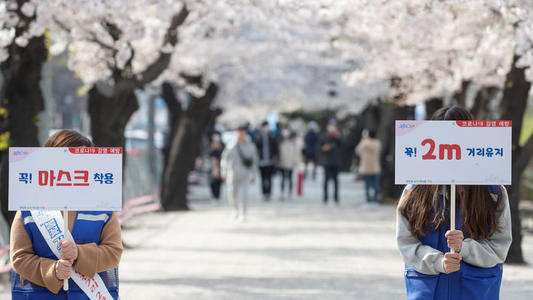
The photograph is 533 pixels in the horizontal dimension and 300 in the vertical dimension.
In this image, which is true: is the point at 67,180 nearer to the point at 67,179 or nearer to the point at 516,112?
the point at 67,179

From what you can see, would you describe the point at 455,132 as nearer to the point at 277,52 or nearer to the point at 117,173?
the point at 117,173

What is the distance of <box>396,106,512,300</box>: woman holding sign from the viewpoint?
255 inches

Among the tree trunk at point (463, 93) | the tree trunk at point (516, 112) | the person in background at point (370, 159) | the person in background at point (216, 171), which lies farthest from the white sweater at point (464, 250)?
the person in background at point (216, 171)

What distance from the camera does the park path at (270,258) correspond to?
12.3 metres

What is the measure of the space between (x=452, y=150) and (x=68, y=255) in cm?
204

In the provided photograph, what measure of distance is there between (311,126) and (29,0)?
2240 centimetres

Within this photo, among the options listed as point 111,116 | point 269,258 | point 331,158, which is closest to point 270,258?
point 269,258

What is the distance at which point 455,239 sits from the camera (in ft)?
20.8

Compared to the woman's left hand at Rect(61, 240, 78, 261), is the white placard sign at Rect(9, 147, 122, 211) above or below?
above

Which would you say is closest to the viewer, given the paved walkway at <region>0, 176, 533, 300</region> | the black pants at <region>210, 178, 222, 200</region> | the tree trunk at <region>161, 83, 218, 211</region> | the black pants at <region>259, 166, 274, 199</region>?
the paved walkway at <region>0, 176, 533, 300</region>

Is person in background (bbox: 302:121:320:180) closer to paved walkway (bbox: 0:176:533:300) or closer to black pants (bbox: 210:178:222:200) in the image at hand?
black pants (bbox: 210:178:222:200)

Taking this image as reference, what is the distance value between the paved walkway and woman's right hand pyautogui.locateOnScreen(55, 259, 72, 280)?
546cm

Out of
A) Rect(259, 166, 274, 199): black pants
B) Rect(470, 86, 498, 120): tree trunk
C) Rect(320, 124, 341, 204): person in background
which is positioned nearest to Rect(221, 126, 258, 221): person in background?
Rect(470, 86, 498, 120): tree trunk

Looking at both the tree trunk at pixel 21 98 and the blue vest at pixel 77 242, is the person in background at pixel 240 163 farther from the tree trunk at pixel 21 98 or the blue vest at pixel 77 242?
the blue vest at pixel 77 242
